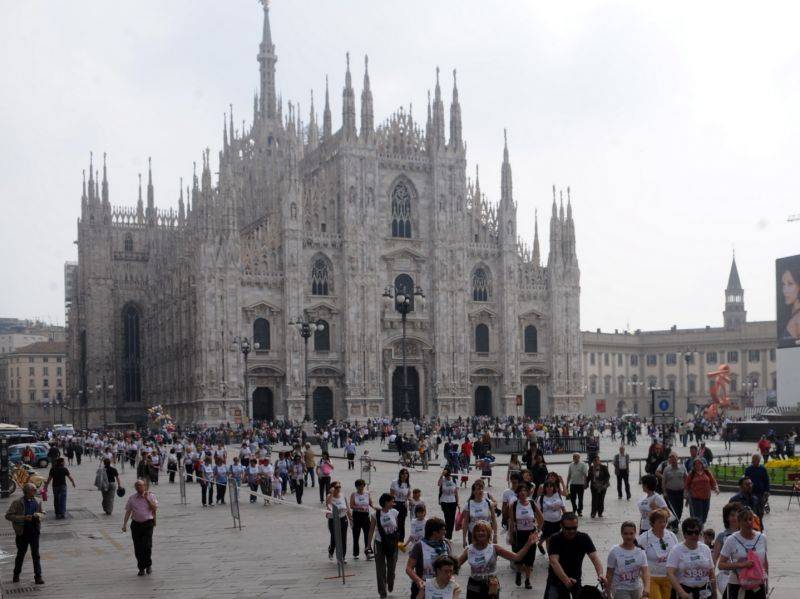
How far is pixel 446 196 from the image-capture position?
72562 mm

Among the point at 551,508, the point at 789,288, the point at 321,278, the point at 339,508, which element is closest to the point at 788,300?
the point at 789,288

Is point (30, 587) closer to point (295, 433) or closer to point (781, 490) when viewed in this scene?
point (781, 490)

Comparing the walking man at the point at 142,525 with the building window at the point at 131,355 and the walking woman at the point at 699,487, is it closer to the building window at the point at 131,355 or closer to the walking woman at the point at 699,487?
the walking woman at the point at 699,487

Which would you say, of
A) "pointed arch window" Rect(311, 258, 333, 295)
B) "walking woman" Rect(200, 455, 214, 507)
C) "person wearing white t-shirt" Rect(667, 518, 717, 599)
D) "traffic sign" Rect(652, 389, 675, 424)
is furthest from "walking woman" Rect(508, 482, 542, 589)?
"pointed arch window" Rect(311, 258, 333, 295)

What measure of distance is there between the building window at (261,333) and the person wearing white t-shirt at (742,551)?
5834cm

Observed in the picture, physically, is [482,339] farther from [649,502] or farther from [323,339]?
[649,502]

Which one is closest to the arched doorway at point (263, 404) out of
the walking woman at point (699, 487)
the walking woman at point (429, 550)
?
the walking woman at point (699, 487)

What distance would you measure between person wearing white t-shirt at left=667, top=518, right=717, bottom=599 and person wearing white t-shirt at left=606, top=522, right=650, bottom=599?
24cm

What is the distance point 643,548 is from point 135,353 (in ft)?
286

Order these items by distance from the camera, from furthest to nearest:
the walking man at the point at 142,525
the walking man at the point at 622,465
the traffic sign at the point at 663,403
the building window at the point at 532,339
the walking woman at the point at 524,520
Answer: the building window at the point at 532,339, the traffic sign at the point at 663,403, the walking man at the point at 622,465, the walking man at the point at 142,525, the walking woman at the point at 524,520

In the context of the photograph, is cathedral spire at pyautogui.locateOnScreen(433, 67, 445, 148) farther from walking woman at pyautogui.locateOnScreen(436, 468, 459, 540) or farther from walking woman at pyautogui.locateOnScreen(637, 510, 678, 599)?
walking woman at pyautogui.locateOnScreen(637, 510, 678, 599)

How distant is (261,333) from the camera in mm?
68125

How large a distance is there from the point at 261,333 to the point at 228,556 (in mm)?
50950

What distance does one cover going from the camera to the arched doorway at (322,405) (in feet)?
228
